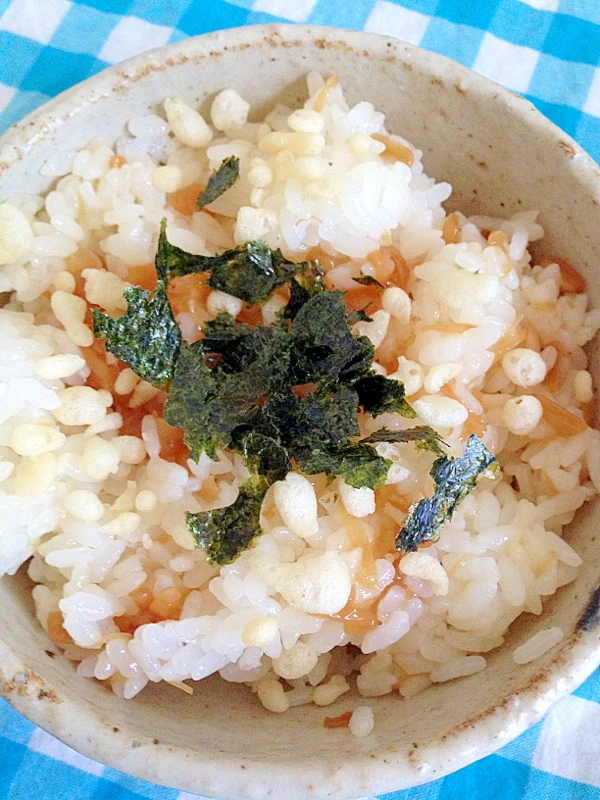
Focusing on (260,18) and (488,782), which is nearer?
(488,782)

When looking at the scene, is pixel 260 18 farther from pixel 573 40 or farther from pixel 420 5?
pixel 573 40

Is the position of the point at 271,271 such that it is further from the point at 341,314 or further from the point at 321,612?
the point at 321,612

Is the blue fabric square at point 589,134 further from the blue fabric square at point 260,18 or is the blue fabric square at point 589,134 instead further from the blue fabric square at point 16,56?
the blue fabric square at point 16,56

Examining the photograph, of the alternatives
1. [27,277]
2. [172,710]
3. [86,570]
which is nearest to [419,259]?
[27,277]

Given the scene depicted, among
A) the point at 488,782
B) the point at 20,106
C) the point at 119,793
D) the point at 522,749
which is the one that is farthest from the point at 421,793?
the point at 20,106

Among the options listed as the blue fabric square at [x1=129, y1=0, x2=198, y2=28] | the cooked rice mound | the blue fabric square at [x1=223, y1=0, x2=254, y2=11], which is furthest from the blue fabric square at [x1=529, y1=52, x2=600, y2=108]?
the blue fabric square at [x1=129, y1=0, x2=198, y2=28]

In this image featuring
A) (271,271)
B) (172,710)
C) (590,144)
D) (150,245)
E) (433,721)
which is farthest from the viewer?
(590,144)

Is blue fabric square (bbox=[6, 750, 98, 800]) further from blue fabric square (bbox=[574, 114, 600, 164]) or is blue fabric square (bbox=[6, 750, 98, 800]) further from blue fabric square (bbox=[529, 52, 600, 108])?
blue fabric square (bbox=[529, 52, 600, 108])
